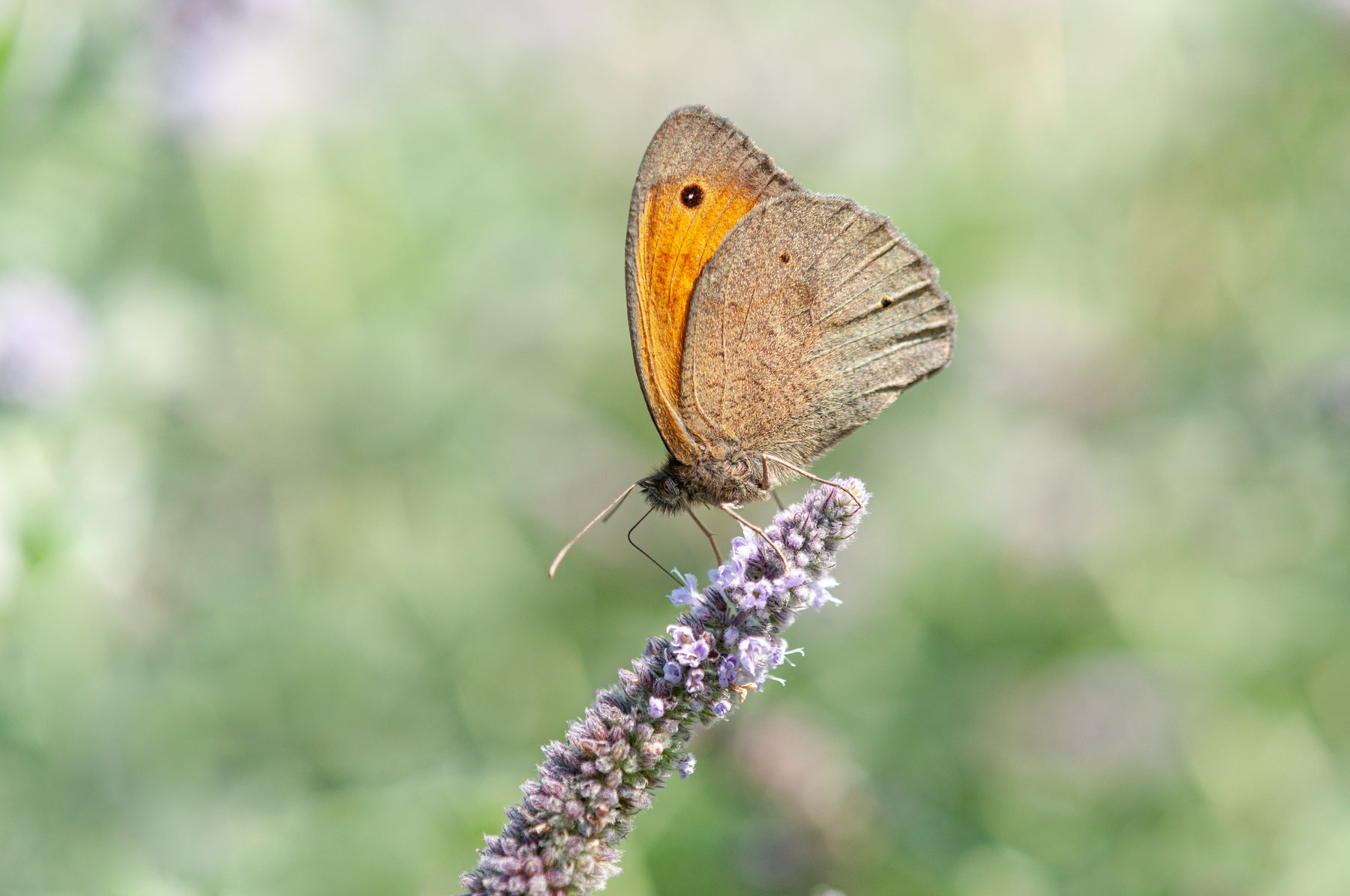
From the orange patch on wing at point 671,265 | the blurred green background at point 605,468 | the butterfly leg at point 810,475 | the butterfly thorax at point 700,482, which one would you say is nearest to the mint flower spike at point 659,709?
the butterfly leg at point 810,475

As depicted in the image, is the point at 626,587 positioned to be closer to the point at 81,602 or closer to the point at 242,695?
the point at 242,695

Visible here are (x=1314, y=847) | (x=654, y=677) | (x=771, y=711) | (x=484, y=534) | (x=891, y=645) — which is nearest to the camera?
(x=654, y=677)

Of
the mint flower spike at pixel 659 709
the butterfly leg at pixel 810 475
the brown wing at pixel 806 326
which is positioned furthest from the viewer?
the brown wing at pixel 806 326

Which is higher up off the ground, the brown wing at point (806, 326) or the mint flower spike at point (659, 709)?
the brown wing at point (806, 326)

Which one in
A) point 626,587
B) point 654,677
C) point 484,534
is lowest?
point 654,677

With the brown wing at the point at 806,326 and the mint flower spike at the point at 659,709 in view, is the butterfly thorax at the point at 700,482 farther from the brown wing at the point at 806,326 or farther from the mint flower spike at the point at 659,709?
the mint flower spike at the point at 659,709

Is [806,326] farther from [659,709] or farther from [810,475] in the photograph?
[659,709]

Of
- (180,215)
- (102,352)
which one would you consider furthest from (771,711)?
(180,215)
